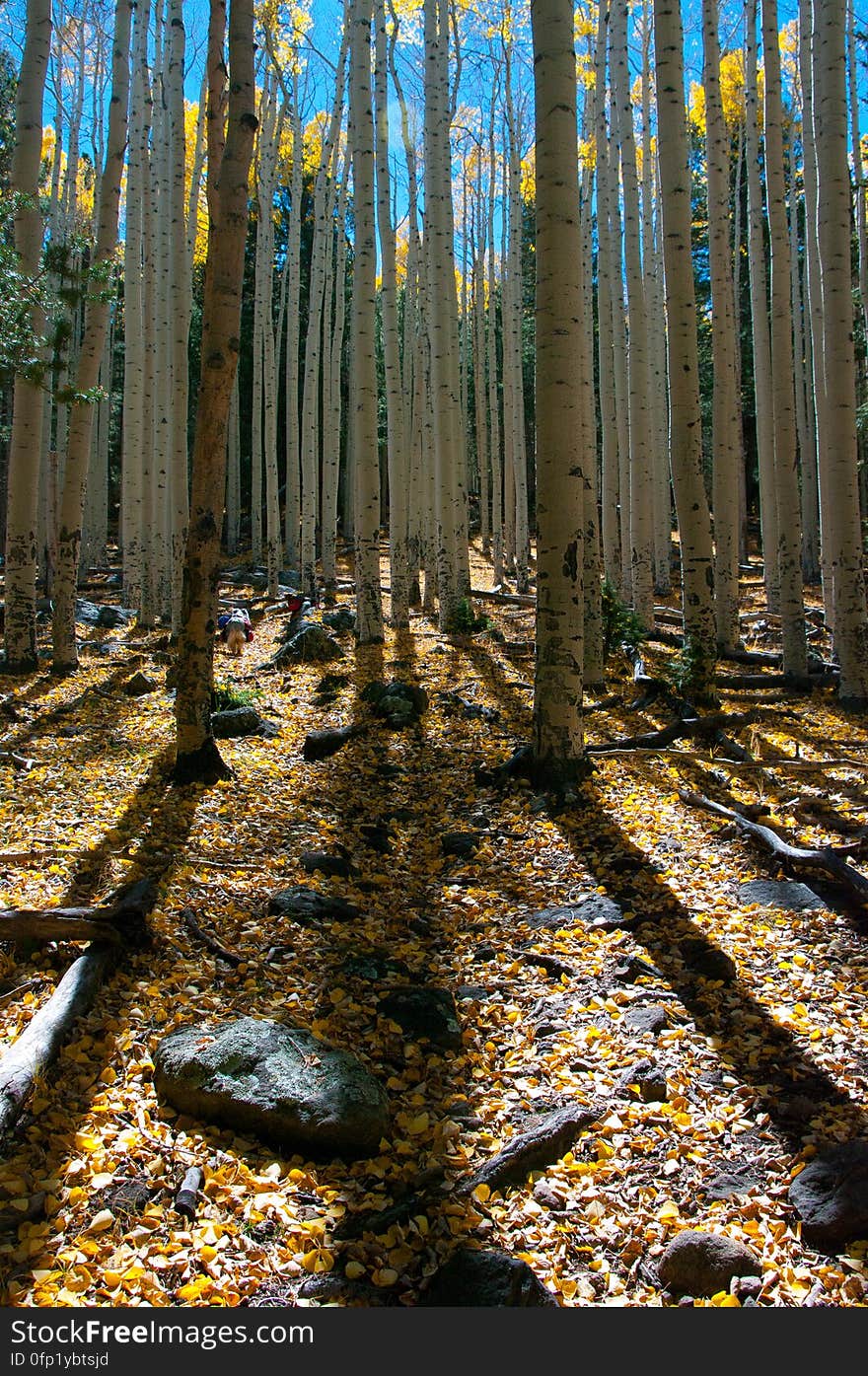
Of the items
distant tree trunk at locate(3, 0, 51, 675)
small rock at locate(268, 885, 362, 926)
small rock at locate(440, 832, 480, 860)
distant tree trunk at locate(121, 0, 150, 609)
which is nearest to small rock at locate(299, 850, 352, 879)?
small rock at locate(268, 885, 362, 926)

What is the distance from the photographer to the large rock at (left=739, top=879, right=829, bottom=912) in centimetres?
416

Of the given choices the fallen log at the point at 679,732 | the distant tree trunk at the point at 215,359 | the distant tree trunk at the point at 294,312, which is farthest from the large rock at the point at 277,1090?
the distant tree trunk at the point at 294,312

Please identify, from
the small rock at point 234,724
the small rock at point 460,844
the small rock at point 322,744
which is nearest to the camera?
the small rock at point 460,844

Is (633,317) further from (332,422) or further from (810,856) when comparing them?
(810,856)

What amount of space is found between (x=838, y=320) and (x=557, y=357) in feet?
11.2

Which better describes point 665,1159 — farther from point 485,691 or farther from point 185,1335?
point 485,691

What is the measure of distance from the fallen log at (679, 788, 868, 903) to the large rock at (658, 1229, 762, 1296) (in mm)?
2206

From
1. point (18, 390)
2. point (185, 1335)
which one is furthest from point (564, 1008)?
point (18, 390)

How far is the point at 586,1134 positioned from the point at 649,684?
5.93m

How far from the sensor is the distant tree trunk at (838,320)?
696 centimetres

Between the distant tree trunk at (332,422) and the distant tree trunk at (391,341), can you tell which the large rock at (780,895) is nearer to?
the distant tree trunk at (391,341)

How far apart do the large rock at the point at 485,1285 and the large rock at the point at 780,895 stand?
2522 millimetres

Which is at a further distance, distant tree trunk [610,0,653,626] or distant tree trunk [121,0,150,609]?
distant tree trunk [121,0,150,609]

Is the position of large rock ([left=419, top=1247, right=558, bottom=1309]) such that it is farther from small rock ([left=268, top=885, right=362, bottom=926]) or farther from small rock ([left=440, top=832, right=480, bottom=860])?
small rock ([left=440, top=832, right=480, bottom=860])
